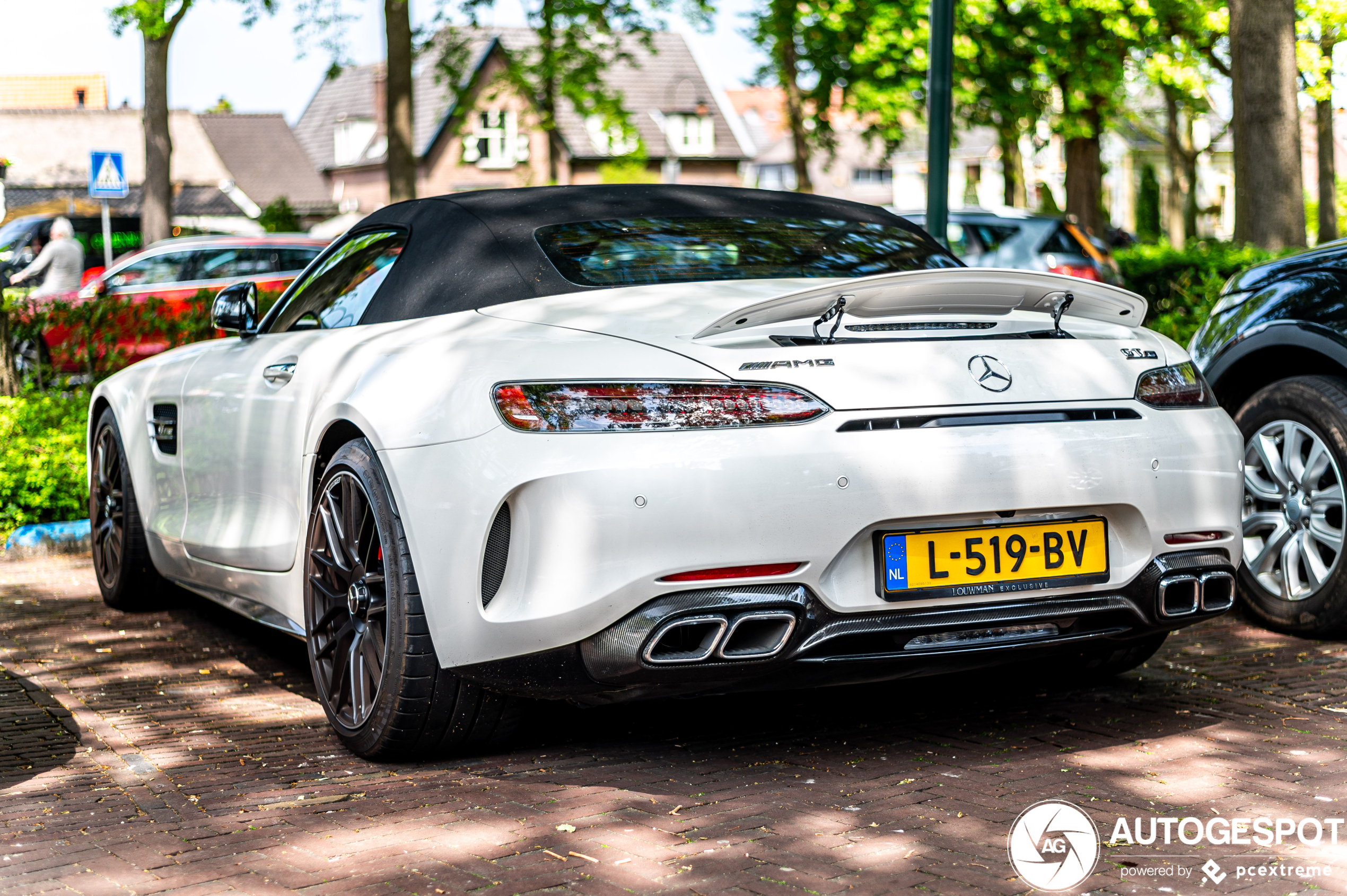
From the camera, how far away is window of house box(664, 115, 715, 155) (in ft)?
208

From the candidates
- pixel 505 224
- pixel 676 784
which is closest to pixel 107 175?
pixel 505 224

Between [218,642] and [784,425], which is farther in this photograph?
[218,642]

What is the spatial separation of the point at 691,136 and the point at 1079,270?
51587 mm

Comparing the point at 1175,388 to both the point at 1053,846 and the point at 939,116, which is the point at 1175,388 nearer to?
the point at 1053,846

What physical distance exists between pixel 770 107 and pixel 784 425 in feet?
331

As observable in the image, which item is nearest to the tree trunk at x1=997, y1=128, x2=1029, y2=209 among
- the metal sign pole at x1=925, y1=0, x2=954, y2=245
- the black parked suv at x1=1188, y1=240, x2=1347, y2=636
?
the metal sign pole at x1=925, y1=0, x2=954, y2=245

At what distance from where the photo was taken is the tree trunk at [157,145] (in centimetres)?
1980

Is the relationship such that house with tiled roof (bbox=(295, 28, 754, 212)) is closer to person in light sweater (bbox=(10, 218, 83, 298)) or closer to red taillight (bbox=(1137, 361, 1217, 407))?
person in light sweater (bbox=(10, 218, 83, 298))

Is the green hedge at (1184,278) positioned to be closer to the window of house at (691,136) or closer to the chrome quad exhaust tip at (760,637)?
the chrome quad exhaust tip at (760,637)

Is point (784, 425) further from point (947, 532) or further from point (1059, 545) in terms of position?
point (1059, 545)

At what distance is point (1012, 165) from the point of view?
33.3 metres

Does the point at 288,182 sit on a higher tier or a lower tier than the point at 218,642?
higher

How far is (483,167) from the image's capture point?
58.7 m

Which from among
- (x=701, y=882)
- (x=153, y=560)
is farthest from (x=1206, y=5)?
(x=701, y=882)
